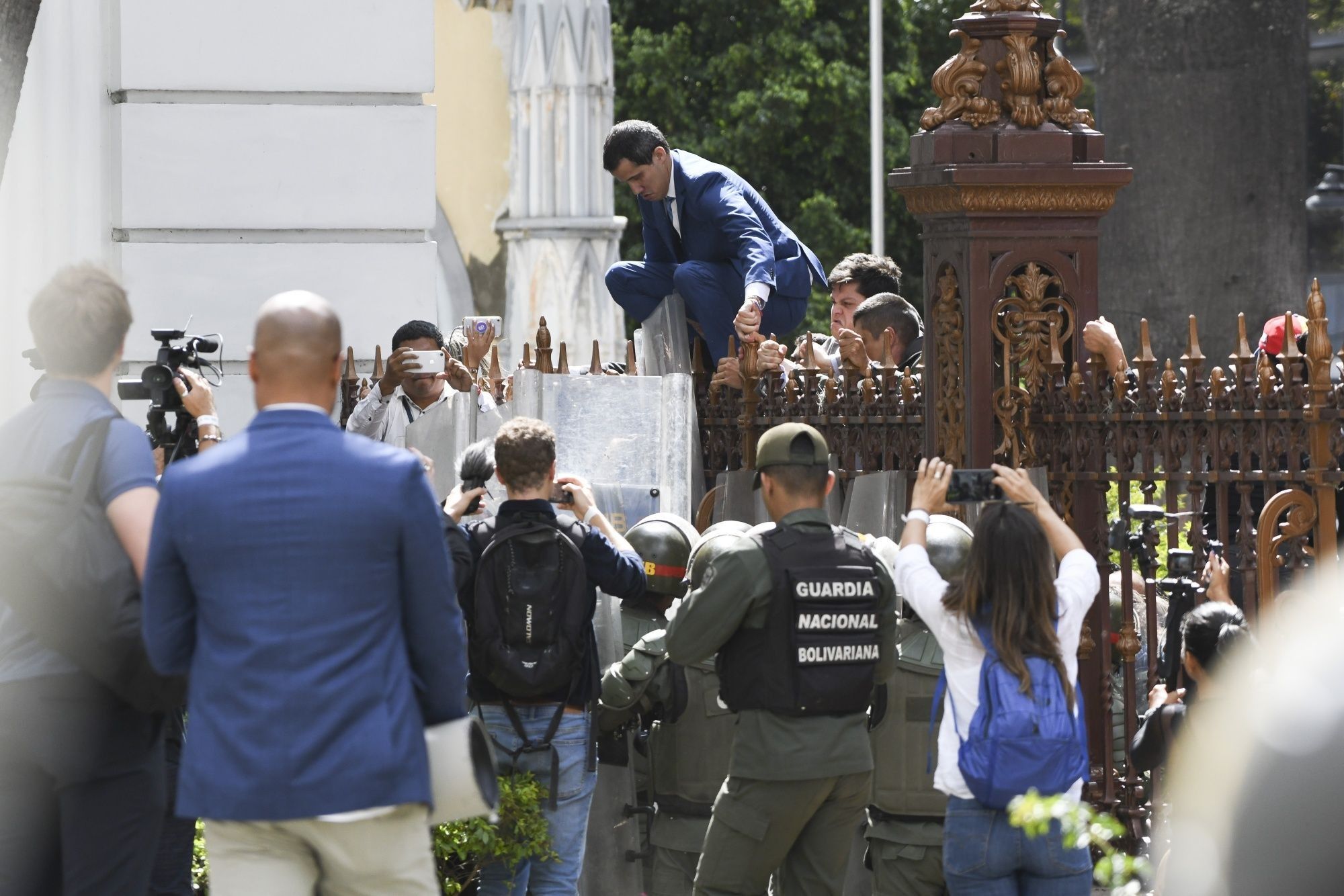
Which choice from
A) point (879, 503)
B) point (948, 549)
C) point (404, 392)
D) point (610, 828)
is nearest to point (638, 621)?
point (610, 828)

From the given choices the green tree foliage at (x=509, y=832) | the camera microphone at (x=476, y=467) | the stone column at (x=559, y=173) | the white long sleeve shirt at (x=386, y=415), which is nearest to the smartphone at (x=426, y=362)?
the white long sleeve shirt at (x=386, y=415)

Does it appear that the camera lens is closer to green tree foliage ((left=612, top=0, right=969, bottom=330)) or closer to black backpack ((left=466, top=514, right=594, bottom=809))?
black backpack ((left=466, top=514, right=594, bottom=809))

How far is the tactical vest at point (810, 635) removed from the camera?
5926mm

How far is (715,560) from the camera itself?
19.7 feet

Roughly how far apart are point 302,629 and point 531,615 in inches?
86.3

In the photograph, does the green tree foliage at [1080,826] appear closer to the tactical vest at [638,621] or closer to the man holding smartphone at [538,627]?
the man holding smartphone at [538,627]

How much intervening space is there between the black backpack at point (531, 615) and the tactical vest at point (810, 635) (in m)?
0.60

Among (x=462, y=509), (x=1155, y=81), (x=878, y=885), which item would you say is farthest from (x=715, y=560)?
(x=1155, y=81)

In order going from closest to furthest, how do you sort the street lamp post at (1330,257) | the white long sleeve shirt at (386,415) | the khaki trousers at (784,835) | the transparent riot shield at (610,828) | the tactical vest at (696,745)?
the khaki trousers at (784,835)
the tactical vest at (696,745)
the transparent riot shield at (610,828)
the white long sleeve shirt at (386,415)
the street lamp post at (1330,257)

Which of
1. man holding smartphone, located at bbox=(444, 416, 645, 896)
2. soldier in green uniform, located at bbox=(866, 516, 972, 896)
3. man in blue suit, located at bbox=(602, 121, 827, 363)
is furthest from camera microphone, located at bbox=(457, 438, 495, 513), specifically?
man in blue suit, located at bbox=(602, 121, 827, 363)

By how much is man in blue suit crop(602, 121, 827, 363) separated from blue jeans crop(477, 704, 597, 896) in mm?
2320

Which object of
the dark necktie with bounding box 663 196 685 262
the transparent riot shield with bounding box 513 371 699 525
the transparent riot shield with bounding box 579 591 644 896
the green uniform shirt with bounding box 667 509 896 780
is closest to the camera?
the green uniform shirt with bounding box 667 509 896 780

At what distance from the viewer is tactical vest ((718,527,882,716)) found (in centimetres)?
593

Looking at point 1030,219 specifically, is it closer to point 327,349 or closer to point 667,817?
point 667,817
